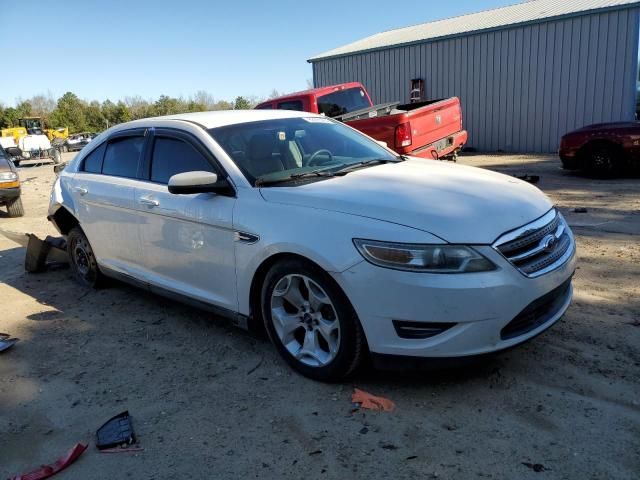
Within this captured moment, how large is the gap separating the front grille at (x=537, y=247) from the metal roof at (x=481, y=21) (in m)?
14.4

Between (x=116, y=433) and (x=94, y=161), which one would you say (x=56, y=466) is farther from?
(x=94, y=161)

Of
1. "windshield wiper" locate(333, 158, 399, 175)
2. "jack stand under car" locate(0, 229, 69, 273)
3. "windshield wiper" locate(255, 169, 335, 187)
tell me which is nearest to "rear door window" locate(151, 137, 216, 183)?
"windshield wiper" locate(255, 169, 335, 187)

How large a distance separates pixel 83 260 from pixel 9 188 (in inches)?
244

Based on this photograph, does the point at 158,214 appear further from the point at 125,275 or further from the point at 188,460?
the point at 188,460

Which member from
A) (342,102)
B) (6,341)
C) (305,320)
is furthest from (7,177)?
(305,320)

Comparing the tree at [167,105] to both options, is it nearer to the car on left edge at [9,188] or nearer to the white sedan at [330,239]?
the car on left edge at [9,188]

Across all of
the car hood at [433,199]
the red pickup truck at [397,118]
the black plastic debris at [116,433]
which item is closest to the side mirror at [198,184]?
the car hood at [433,199]

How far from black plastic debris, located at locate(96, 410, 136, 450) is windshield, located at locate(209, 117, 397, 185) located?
1637mm

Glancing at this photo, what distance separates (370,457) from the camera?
104 inches

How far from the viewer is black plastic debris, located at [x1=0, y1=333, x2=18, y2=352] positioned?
426cm

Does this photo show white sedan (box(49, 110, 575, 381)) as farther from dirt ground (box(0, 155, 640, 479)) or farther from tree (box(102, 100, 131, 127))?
tree (box(102, 100, 131, 127))

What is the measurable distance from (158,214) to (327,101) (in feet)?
24.9

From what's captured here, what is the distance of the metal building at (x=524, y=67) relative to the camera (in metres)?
15.2

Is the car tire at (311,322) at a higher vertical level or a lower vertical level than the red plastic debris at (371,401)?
higher
